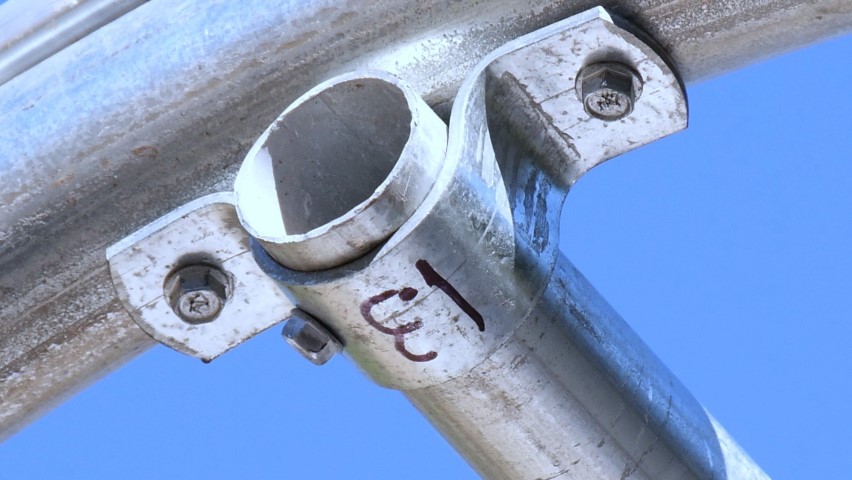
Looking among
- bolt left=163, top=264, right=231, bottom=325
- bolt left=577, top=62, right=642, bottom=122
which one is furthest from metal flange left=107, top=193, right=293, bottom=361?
bolt left=577, top=62, right=642, bottom=122

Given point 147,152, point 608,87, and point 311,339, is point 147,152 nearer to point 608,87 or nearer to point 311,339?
point 311,339

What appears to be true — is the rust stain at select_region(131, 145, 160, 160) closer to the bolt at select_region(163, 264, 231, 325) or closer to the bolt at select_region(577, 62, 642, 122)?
the bolt at select_region(163, 264, 231, 325)

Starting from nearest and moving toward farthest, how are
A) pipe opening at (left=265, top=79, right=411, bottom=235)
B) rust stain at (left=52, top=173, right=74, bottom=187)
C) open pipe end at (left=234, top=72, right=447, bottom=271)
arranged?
open pipe end at (left=234, top=72, right=447, bottom=271) < pipe opening at (left=265, top=79, right=411, bottom=235) < rust stain at (left=52, top=173, right=74, bottom=187)

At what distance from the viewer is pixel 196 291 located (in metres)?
1.81

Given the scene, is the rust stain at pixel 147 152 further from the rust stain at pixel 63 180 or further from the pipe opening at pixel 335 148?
the pipe opening at pixel 335 148

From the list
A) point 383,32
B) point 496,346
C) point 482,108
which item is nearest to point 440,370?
point 496,346

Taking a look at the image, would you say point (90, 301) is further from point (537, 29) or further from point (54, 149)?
point (537, 29)

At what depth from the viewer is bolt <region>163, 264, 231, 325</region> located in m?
1.81

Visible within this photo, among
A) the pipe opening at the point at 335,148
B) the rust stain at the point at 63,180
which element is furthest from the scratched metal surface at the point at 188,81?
the pipe opening at the point at 335,148

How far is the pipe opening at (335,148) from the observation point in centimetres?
163

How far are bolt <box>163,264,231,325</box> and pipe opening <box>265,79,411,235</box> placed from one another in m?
0.17

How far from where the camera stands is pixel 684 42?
1.79 m

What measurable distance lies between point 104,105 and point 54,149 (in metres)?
0.08

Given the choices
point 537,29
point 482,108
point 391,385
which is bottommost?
point 391,385
